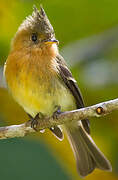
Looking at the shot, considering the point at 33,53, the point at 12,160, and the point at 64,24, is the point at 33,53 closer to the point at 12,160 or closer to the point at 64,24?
the point at 64,24

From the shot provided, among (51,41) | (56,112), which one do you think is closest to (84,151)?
(56,112)

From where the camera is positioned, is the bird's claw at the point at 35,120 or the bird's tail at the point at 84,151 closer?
the bird's claw at the point at 35,120

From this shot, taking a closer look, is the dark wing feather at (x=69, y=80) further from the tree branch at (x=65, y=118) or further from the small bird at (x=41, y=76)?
the tree branch at (x=65, y=118)

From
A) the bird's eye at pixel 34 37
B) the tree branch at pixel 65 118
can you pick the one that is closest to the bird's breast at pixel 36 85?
the tree branch at pixel 65 118

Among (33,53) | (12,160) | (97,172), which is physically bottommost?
(97,172)

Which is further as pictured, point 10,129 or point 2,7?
point 2,7

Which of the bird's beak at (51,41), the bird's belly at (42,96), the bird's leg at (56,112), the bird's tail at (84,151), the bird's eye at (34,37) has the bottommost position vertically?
the bird's tail at (84,151)

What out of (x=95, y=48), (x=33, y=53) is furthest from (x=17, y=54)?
(x=95, y=48)
